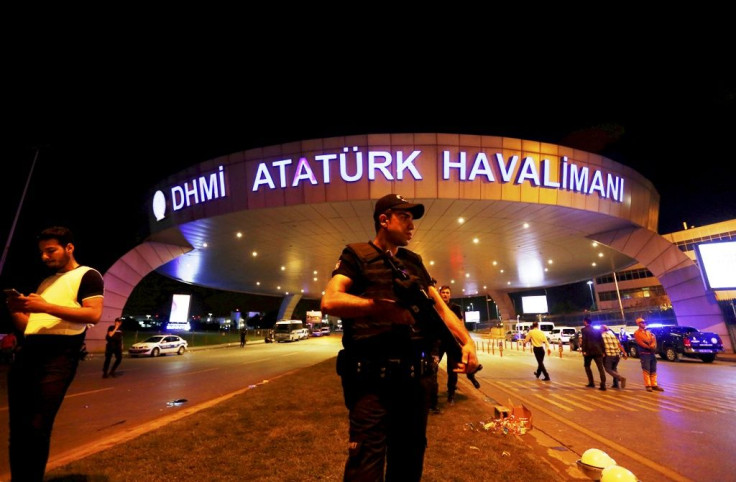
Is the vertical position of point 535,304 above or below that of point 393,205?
above

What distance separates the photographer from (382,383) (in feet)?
6.21

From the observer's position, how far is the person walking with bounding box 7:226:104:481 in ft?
8.64

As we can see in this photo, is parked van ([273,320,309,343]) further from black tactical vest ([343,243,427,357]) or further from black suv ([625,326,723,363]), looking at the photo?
black tactical vest ([343,243,427,357])

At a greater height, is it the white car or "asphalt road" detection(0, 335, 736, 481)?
the white car

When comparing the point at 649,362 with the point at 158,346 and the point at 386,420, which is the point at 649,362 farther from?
the point at 158,346

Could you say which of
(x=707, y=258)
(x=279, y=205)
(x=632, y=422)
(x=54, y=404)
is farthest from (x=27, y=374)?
(x=707, y=258)

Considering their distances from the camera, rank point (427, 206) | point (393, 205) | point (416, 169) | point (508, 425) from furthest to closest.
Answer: point (427, 206) < point (416, 169) < point (508, 425) < point (393, 205)

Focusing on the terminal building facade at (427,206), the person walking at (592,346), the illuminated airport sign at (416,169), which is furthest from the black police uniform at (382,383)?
the illuminated airport sign at (416,169)

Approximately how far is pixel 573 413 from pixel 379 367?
7.03 meters

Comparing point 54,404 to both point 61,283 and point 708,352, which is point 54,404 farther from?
point 708,352

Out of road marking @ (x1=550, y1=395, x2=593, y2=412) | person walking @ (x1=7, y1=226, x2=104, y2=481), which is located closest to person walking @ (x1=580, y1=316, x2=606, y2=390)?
road marking @ (x1=550, y1=395, x2=593, y2=412)

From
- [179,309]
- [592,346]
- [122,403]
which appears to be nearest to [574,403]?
[592,346]

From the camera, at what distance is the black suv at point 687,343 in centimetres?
1666

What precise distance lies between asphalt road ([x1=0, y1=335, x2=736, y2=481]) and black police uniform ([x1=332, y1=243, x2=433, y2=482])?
3377mm
